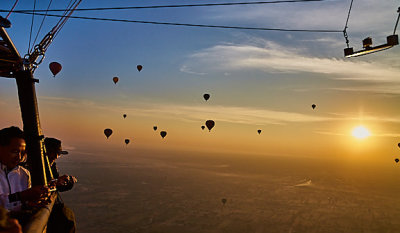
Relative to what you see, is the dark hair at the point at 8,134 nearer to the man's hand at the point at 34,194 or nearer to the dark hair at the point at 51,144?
the man's hand at the point at 34,194

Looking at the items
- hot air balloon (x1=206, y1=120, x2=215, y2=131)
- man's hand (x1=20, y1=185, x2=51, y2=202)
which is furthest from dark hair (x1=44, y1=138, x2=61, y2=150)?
hot air balloon (x1=206, y1=120, x2=215, y2=131)

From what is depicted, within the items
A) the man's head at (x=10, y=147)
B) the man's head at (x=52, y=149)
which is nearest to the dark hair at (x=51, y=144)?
the man's head at (x=52, y=149)

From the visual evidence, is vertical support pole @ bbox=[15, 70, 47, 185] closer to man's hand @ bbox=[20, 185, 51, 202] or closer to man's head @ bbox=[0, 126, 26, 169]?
man's head @ bbox=[0, 126, 26, 169]

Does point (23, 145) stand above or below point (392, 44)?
below

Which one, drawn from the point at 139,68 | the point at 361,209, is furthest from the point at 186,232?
the point at 361,209

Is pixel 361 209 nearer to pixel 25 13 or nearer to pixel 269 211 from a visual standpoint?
pixel 269 211

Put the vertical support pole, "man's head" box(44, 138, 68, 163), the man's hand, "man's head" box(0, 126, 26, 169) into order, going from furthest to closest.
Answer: "man's head" box(44, 138, 68, 163) → the vertical support pole → "man's head" box(0, 126, 26, 169) → the man's hand

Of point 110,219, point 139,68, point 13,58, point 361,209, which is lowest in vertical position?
point 361,209
